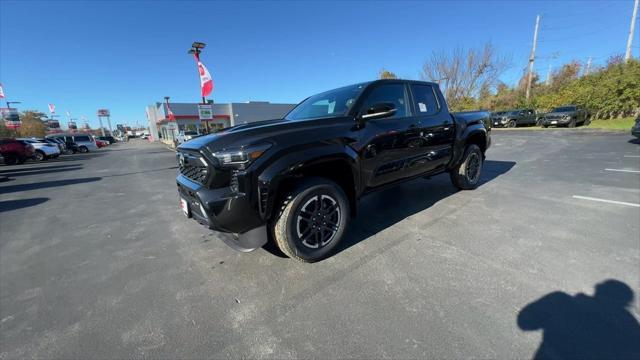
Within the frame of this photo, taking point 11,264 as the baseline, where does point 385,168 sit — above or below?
above

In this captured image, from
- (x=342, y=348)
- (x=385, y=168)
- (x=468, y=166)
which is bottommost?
(x=342, y=348)

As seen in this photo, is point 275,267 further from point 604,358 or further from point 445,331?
point 604,358

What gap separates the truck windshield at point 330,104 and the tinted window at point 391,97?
6.6 inches

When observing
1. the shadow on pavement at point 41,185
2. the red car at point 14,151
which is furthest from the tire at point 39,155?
the shadow on pavement at point 41,185

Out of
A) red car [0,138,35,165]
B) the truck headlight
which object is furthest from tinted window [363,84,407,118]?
red car [0,138,35,165]

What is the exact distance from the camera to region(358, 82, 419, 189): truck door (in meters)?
3.02

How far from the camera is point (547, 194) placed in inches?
184

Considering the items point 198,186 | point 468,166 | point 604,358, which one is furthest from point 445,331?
point 468,166

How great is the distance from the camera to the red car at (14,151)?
1462 cm

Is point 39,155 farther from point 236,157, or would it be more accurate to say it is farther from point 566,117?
point 566,117

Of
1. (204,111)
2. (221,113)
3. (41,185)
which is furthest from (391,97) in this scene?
(221,113)

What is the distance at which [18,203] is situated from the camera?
6.04 meters

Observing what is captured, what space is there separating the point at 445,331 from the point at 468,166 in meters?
3.89

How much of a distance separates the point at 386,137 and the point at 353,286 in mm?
1776
